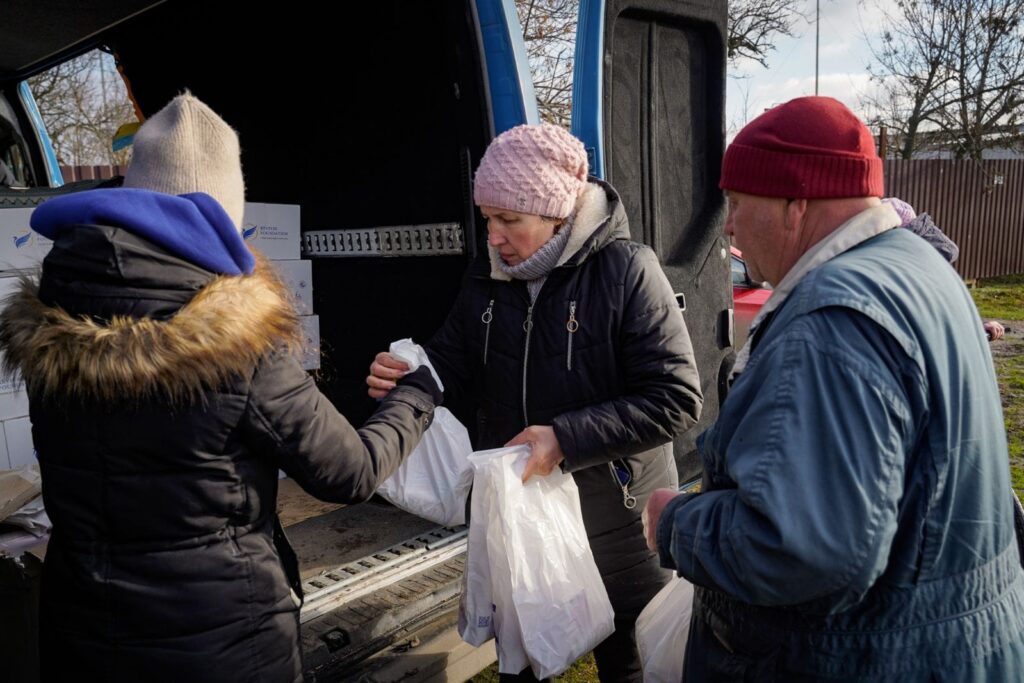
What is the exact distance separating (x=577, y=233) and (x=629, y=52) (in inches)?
38.2

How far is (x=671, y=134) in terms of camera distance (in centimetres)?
287

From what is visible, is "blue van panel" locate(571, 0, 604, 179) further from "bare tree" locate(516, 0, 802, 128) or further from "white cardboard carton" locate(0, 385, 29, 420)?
"white cardboard carton" locate(0, 385, 29, 420)

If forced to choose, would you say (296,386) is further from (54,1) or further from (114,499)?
(54,1)

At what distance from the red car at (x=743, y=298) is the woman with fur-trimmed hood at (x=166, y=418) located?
14.5 feet

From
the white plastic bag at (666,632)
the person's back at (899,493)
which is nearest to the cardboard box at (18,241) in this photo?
the white plastic bag at (666,632)

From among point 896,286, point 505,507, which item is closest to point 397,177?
point 505,507

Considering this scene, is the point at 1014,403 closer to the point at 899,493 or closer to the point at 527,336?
the point at 527,336

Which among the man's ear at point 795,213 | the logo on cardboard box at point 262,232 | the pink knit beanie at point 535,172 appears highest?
the pink knit beanie at point 535,172

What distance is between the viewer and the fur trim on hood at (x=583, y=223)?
202 centimetres

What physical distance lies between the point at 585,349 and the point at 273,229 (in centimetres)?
211

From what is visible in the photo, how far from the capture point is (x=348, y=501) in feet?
5.29

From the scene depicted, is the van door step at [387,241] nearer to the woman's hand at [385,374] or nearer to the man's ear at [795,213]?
the woman's hand at [385,374]

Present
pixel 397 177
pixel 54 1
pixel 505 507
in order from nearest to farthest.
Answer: pixel 505 507 < pixel 397 177 < pixel 54 1

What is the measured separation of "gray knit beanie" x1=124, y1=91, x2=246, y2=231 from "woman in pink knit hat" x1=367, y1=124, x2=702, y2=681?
736 millimetres
